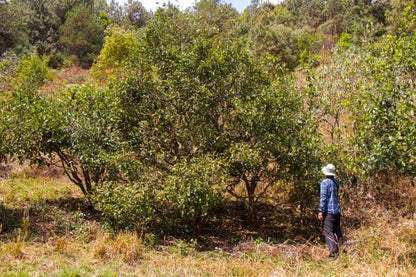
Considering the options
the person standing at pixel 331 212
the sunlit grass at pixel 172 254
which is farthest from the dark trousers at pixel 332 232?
the sunlit grass at pixel 172 254

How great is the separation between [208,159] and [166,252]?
1.72 meters

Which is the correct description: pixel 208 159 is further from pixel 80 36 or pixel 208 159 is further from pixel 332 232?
pixel 80 36

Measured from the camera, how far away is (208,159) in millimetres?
6105

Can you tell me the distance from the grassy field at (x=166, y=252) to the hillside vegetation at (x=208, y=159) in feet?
0.10

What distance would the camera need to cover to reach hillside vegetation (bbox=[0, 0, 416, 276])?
18.4ft

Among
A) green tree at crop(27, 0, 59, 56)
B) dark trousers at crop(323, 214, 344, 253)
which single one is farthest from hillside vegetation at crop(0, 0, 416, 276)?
green tree at crop(27, 0, 59, 56)

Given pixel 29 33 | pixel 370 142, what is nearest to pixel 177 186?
pixel 370 142

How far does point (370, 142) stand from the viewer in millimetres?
6305

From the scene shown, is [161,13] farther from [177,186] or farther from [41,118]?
[177,186]

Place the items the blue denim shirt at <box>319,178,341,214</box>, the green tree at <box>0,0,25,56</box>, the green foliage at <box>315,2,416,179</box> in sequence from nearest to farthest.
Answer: the green foliage at <box>315,2,416,179</box>
the blue denim shirt at <box>319,178,341,214</box>
the green tree at <box>0,0,25,56</box>

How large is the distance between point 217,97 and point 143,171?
6.86ft

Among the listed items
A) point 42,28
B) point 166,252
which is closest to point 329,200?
point 166,252

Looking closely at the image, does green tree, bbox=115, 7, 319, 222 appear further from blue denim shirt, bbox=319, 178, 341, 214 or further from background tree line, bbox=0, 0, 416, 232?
blue denim shirt, bbox=319, 178, 341, 214

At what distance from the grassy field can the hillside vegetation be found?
0.03 m
